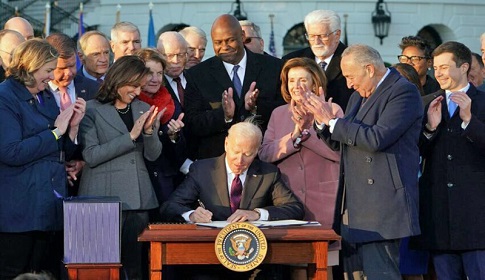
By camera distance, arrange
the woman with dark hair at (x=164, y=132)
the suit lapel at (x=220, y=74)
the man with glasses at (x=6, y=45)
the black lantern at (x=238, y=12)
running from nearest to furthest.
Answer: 1. the woman with dark hair at (x=164, y=132)
2. the man with glasses at (x=6, y=45)
3. the suit lapel at (x=220, y=74)
4. the black lantern at (x=238, y=12)

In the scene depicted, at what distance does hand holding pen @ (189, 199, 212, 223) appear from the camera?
26.1 ft

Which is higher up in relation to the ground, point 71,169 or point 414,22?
point 414,22

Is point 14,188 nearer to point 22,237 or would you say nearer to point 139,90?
point 22,237

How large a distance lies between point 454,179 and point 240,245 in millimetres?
1994

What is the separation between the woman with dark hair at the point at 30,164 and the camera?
25.7 ft

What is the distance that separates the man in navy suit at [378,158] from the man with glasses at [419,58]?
2.32 m

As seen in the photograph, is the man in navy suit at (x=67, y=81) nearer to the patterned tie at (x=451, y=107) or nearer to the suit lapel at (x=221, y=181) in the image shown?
the suit lapel at (x=221, y=181)

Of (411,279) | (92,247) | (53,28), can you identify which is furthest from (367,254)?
(53,28)

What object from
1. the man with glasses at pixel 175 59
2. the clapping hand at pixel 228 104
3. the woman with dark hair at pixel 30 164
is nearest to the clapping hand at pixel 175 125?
the clapping hand at pixel 228 104

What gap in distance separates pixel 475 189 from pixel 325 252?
1.62m

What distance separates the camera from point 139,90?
8461mm

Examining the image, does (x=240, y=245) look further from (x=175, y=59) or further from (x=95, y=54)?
(x=95, y=54)

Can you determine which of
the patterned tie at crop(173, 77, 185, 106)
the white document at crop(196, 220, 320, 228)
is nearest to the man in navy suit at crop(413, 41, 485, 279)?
the white document at crop(196, 220, 320, 228)

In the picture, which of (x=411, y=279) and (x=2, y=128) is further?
(x=411, y=279)
